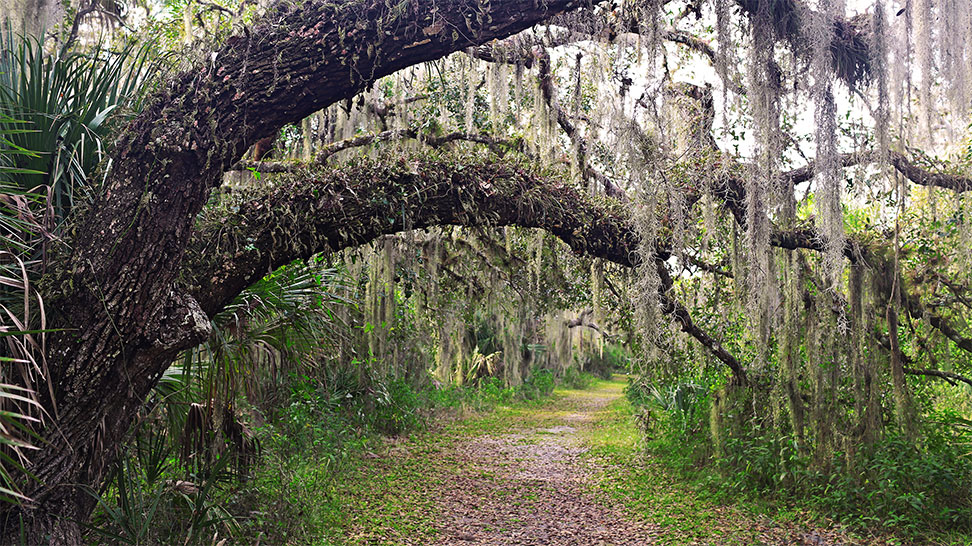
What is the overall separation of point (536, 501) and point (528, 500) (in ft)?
0.29

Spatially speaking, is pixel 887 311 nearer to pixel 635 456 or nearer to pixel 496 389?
pixel 635 456

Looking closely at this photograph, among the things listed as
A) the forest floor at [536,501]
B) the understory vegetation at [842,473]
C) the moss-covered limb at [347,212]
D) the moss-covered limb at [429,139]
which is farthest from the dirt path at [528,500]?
the moss-covered limb at [429,139]

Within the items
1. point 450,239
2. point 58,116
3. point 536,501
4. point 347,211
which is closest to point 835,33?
point 450,239

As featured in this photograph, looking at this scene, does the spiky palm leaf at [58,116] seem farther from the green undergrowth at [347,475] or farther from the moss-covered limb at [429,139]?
the moss-covered limb at [429,139]

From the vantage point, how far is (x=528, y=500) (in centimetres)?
656

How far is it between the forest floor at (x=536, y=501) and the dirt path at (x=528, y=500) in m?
0.01

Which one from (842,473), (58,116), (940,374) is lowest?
(842,473)

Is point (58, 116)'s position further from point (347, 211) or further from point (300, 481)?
point (300, 481)

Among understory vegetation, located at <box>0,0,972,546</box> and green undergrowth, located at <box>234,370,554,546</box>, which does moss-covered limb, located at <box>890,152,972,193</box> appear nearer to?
understory vegetation, located at <box>0,0,972,546</box>

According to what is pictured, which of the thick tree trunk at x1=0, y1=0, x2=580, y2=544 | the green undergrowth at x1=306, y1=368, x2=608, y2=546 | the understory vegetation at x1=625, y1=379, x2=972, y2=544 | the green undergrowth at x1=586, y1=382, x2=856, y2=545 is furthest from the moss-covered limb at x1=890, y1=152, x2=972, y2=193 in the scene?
the green undergrowth at x1=306, y1=368, x2=608, y2=546

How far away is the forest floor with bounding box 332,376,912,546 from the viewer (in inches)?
206

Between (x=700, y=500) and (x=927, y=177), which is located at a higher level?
(x=927, y=177)

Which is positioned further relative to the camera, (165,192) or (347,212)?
(347,212)

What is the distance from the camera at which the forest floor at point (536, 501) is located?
5.23 metres
